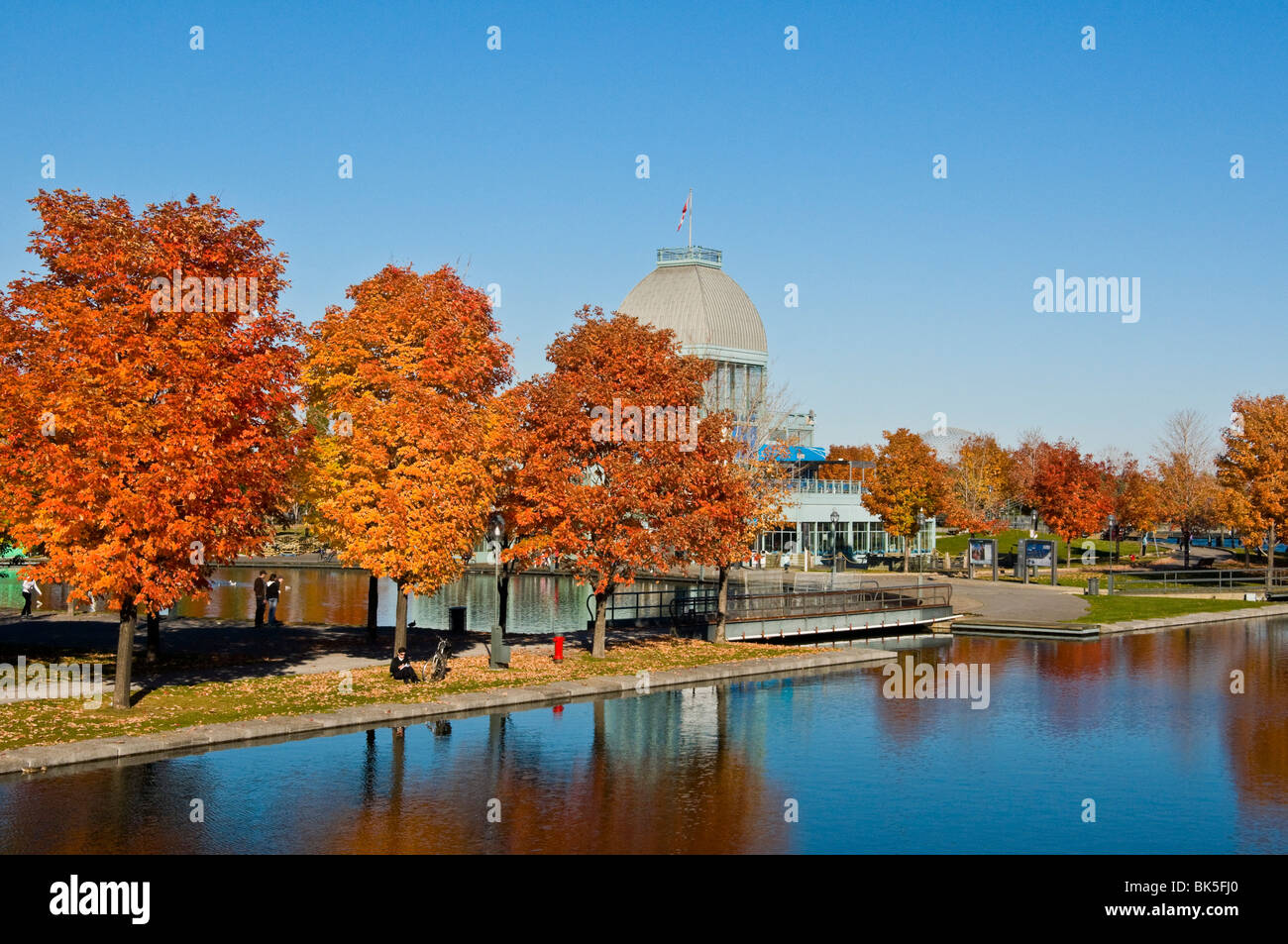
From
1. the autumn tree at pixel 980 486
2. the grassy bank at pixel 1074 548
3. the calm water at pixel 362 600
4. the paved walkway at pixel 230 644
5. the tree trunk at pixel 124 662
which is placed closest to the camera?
the tree trunk at pixel 124 662

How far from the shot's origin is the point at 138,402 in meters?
25.8

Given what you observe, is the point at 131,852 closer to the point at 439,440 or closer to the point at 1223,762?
the point at 439,440

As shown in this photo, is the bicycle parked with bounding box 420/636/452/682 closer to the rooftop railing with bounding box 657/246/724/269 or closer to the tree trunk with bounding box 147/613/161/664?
the tree trunk with bounding box 147/613/161/664

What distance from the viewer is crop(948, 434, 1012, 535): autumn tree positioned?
9432 centimetres

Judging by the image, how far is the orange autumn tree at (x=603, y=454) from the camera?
35812 millimetres

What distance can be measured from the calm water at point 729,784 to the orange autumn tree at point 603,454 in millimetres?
5559

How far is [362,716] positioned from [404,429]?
8.32 meters

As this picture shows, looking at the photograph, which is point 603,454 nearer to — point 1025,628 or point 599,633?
point 599,633

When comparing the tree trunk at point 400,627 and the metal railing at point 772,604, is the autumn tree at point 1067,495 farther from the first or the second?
the tree trunk at point 400,627

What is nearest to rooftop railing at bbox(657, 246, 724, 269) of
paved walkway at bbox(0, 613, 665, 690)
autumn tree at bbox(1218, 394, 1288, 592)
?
autumn tree at bbox(1218, 394, 1288, 592)

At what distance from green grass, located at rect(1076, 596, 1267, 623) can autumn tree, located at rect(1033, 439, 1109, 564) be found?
15178 millimetres

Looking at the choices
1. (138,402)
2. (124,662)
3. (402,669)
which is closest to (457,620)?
(402,669)

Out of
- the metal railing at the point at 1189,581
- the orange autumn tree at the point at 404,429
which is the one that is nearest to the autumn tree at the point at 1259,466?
the metal railing at the point at 1189,581
